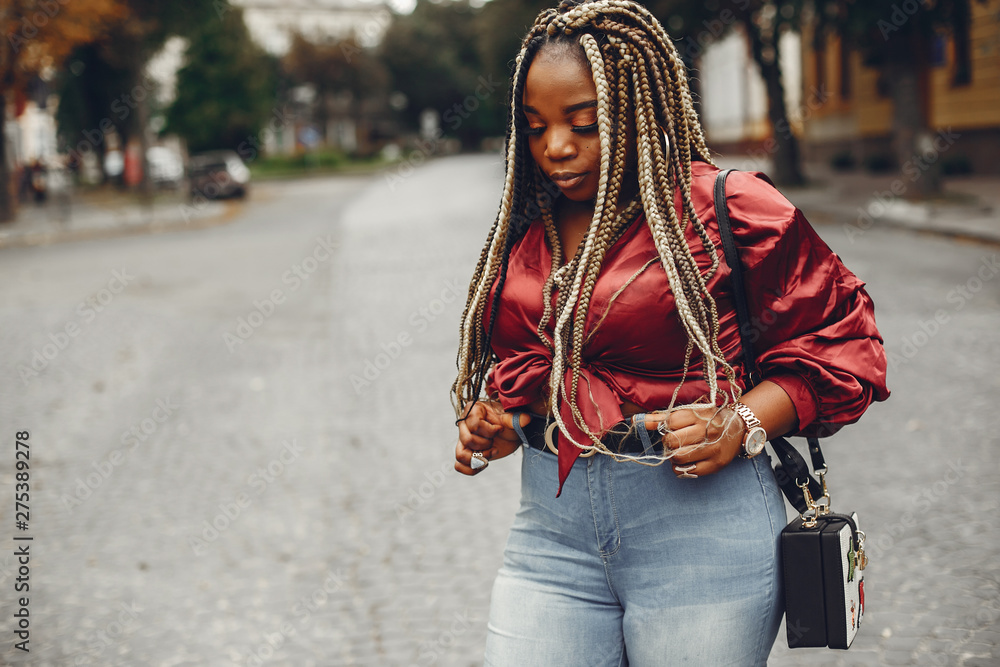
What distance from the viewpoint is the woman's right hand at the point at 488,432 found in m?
1.94

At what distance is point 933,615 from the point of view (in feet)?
11.6

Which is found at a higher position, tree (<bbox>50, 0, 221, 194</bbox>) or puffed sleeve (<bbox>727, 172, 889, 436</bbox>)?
tree (<bbox>50, 0, 221, 194</bbox>)

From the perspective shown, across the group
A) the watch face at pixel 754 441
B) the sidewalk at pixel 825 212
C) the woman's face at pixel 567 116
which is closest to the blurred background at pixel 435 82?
the woman's face at pixel 567 116

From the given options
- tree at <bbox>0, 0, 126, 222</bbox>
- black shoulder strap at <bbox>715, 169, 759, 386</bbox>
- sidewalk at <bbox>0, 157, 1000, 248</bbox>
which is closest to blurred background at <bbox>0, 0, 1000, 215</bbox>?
tree at <bbox>0, 0, 126, 222</bbox>

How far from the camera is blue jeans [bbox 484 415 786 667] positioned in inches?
69.7

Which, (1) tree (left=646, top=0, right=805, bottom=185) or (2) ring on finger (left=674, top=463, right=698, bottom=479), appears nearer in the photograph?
(2) ring on finger (left=674, top=463, right=698, bottom=479)

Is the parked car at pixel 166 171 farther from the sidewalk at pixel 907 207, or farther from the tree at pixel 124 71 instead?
the sidewalk at pixel 907 207

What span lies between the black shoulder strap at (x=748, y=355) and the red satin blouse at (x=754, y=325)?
13 millimetres

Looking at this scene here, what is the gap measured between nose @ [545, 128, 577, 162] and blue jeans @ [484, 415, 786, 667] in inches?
18.8

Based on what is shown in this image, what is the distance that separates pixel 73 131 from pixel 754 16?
39860 mm

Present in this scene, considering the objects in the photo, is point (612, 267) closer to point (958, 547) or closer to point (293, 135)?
point (958, 547)

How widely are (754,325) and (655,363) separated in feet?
0.64

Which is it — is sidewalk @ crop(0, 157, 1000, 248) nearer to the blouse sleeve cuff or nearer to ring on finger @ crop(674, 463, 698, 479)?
the blouse sleeve cuff

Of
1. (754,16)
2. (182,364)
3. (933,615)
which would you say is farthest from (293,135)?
(933,615)
